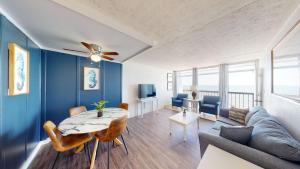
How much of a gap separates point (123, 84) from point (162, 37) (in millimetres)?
2526

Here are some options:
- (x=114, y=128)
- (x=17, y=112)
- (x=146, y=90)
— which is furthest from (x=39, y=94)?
(x=146, y=90)

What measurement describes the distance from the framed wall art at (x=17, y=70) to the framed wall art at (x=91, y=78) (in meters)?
1.24

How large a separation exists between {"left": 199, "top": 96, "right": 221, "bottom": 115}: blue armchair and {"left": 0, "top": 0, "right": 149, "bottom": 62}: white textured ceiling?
3431 mm

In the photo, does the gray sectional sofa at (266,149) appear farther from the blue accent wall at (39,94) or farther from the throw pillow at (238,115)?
the blue accent wall at (39,94)

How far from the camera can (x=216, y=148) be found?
3.71 ft

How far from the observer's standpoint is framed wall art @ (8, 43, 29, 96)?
4.09 feet

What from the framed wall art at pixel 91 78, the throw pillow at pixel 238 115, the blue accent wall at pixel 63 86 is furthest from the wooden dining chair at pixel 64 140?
the throw pillow at pixel 238 115

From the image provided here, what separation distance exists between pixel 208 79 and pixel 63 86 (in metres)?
5.65

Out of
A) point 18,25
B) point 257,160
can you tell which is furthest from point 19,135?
A: point 257,160

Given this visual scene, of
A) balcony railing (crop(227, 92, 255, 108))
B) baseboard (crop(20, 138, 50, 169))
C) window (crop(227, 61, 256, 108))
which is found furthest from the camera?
balcony railing (crop(227, 92, 255, 108))

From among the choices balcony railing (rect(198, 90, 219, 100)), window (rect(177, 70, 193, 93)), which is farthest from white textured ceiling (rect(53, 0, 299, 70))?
window (rect(177, 70, 193, 93))

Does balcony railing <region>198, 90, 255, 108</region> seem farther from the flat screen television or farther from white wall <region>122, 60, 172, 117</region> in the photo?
the flat screen television

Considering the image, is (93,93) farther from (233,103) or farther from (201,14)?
(233,103)

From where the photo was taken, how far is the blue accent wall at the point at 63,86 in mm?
2311
